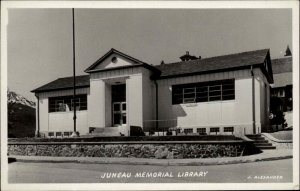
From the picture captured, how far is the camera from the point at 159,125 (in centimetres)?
2048

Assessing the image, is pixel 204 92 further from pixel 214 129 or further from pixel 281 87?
pixel 281 87

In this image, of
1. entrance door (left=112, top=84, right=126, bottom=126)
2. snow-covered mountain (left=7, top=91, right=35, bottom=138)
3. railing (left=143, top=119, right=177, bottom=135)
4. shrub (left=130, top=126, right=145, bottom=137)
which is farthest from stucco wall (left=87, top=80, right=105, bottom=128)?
snow-covered mountain (left=7, top=91, right=35, bottom=138)

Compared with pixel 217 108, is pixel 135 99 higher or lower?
higher

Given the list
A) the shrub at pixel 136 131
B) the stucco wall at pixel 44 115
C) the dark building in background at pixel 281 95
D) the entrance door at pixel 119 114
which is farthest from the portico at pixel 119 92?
the dark building in background at pixel 281 95

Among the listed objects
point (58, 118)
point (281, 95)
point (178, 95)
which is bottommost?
point (58, 118)

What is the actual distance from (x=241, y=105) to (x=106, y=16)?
8460 mm

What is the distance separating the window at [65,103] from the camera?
2314cm

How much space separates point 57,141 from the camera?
58.1ft

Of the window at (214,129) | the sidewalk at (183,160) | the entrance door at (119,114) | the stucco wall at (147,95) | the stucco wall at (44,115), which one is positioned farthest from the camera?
the stucco wall at (44,115)

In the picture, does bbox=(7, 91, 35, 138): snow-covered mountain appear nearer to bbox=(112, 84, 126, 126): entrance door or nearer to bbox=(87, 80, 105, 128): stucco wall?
bbox=(87, 80, 105, 128): stucco wall

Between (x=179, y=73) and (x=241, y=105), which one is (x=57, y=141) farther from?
(x=241, y=105)

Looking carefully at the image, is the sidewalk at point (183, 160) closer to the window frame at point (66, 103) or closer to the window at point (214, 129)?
the window at point (214, 129)

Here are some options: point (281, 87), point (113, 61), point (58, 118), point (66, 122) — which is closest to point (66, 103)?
point (58, 118)

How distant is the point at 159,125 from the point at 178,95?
71.4 inches
